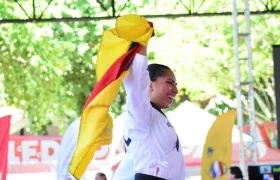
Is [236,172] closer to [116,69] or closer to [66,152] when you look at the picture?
[66,152]

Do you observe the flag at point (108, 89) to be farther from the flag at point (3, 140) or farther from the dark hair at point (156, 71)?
the flag at point (3, 140)

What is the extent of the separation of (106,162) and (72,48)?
9.78 feet

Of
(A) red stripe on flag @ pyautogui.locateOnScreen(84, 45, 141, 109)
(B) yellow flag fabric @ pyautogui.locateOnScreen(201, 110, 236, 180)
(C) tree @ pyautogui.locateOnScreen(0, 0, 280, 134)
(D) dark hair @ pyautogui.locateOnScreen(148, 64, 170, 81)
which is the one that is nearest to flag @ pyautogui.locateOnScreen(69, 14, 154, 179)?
(A) red stripe on flag @ pyautogui.locateOnScreen(84, 45, 141, 109)

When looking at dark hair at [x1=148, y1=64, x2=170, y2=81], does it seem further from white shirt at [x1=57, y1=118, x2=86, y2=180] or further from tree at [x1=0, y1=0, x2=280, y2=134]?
tree at [x1=0, y1=0, x2=280, y2=134]

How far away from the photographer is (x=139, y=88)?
3012mm

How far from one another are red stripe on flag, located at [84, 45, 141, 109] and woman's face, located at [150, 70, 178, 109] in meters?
0.22

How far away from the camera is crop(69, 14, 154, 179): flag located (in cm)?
303

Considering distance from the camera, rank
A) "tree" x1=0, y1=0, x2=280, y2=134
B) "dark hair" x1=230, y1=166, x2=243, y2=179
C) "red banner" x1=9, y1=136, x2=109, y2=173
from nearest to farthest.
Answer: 1. "dark hair" x1=230, y1=166, x2=243, y2=179
2. "red banner" x1=9, y1=136, x2=109, y2=173
3. "tree" x1=0, y1=0, x2=280, y2=134

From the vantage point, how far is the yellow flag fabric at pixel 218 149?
8562 millimetres

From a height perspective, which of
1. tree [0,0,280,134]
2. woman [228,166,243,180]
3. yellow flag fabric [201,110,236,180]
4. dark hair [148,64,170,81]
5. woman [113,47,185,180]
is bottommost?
woman [228,166,243,180]

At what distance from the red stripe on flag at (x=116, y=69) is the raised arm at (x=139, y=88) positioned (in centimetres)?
2

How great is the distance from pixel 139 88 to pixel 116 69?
11cm

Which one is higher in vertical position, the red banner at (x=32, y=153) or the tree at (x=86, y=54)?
the tree at (x=86, y=54)

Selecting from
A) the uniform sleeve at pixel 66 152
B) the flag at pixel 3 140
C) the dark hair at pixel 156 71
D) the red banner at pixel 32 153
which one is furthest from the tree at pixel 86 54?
the dark hair at pixel 156 71
